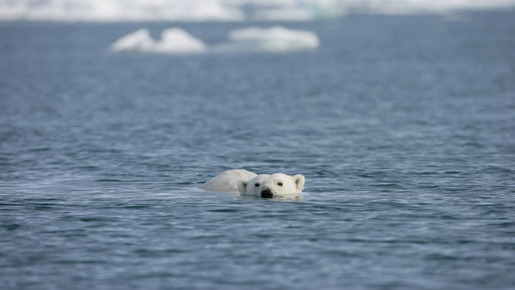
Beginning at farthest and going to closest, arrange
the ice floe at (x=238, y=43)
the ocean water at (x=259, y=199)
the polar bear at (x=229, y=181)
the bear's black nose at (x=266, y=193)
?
1. the ice floe at (x=238, y=43)
2. the polar bear at (x=229, y=181)
3. the bear's black nose at (x=266, y=193)
4. the ocean water at (x=259, y=199)

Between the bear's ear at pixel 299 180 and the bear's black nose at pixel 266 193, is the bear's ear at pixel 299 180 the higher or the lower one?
the higher one

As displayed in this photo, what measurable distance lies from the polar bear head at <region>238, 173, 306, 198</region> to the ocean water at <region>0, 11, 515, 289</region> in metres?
0.34

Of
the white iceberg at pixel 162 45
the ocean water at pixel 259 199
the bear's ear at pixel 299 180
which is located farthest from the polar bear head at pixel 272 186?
the white iceberg at pixel 162 45

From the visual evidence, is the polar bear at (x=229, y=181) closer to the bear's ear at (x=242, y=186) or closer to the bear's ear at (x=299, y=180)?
the bear's ear at (x=242, y=186)

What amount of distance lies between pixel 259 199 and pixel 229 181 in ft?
4.85

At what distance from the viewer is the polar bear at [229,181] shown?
20.3 meters

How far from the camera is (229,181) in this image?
67.2 ft

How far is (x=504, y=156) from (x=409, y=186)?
617 cm

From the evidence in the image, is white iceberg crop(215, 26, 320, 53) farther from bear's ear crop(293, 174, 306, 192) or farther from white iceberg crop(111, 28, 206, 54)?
bear's ear crop(293, 174, 306, 192)

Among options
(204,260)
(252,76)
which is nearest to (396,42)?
(252,76)

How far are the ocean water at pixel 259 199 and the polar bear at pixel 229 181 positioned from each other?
36 centimetres

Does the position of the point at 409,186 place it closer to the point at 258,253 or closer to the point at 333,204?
the point at 333,204

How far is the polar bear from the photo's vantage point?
20297mm

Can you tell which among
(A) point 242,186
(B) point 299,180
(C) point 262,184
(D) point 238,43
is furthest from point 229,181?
(D) point 238,43
